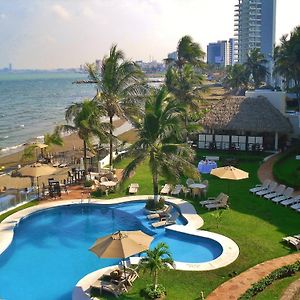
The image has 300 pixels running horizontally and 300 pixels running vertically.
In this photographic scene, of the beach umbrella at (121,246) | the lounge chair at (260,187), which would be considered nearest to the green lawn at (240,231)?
the lounge chair at (260,187)

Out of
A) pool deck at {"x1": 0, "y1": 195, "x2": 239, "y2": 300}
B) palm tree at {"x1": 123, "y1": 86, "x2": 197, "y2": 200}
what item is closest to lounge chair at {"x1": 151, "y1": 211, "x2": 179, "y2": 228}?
pool deck at {"x1": 0, "y1": 195, "x2": 239, "y2": 300}

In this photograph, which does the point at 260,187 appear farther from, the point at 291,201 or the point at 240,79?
the point at 240,79

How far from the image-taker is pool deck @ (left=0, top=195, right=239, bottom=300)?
1328 centimetres

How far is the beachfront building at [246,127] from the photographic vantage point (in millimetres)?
A: 30531

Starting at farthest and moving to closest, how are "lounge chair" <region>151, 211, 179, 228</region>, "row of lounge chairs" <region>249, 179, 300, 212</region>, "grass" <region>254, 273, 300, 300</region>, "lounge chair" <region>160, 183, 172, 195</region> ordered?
"lounge chair" <region>160, 183, 172, 195</region>, "row of lounge chairs" <region>249, 179, 300, 212</region>, "lounge chair" <region>151, 211, 179, 228</region>, "grass" <region>254, 273, 300, 300</region>

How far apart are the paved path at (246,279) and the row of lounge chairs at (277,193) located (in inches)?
208

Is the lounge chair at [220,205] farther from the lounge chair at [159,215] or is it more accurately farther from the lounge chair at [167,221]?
the lounge chair at [159,215]

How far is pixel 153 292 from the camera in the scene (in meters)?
12.0

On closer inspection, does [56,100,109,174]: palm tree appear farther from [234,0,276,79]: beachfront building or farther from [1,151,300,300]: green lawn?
[234,0,276,79]: beachfront building

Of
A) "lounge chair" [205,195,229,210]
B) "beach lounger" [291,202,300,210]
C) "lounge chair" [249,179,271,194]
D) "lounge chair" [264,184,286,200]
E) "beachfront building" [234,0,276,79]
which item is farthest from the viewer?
"beachfront building" [234,0,276,79]

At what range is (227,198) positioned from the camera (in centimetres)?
1969

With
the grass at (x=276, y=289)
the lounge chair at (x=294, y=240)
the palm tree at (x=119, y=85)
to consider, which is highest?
the palm tree at (x=119, y=85)

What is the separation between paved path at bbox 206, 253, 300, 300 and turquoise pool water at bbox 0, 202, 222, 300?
1979 millimetres

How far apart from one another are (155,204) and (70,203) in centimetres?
433
